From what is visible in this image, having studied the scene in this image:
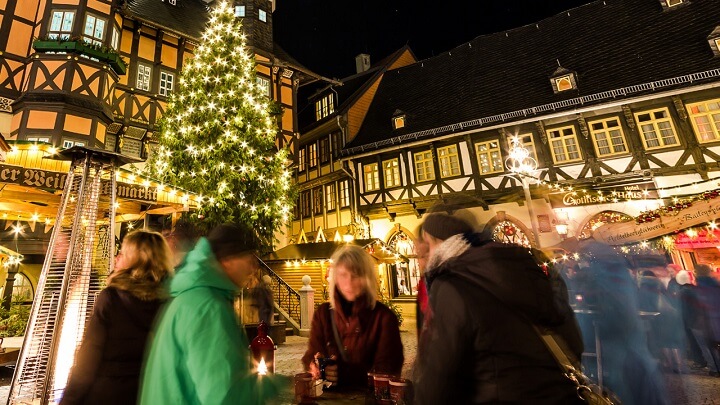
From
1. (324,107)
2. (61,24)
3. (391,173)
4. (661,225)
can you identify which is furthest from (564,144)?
(61,24)

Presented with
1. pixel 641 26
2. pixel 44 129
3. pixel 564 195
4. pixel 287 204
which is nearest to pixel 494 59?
pixel 641 26

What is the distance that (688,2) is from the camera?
14.5m

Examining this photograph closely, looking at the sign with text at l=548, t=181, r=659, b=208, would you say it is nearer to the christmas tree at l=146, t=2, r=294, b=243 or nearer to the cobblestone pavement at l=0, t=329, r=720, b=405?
the cobblestone pavement at l=0, t=329, r=720, b=405

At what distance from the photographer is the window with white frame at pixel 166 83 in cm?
1564

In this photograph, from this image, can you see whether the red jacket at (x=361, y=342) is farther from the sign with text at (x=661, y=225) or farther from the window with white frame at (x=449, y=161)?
the window with white frame at (x=449, y=161)

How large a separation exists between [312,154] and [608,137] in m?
15.5

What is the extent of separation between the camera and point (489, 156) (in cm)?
1542

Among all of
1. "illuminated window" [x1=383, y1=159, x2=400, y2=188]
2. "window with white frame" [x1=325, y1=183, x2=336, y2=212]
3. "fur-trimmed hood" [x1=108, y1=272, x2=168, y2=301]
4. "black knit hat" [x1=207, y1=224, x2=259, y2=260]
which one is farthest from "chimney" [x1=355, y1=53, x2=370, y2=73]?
"black knit hat" [x1=207, y1=224, x2=259, y2=260]

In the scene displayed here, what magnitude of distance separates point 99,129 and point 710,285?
716 inches

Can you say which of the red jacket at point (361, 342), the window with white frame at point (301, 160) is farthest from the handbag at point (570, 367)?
the window with white frame at point (301, 160)

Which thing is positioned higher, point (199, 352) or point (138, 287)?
point (138, 287)

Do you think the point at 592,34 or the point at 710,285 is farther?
the point at 592,34

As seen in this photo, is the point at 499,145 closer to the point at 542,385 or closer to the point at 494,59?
the point at 494,59

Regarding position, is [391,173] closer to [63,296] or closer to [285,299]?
[285,299]
